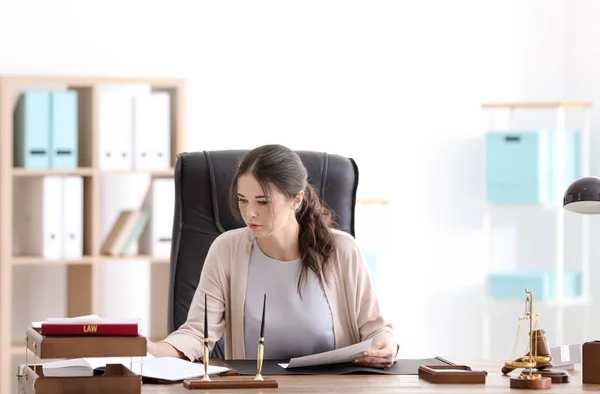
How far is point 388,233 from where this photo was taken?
4430mm

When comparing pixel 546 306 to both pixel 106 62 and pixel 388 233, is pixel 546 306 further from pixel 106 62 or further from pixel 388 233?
pixel 106 62

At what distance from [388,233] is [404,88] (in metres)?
0.66

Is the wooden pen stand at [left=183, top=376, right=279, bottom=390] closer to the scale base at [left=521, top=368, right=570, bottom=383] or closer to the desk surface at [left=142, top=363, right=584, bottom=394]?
the desk surface at [left=142, top=363, right=584, bottom=394]

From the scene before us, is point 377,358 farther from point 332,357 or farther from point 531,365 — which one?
point 531,365

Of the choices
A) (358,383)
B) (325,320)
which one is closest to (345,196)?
(325,320)

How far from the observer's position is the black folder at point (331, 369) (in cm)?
205

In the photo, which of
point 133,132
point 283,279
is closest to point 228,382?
point 283,279

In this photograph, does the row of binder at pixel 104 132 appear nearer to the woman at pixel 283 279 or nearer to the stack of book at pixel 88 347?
the woman at pixel 283 279

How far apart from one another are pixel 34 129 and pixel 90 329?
2216 mm

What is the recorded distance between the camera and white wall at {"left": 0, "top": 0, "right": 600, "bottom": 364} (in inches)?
169

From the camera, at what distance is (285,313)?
8.12ft

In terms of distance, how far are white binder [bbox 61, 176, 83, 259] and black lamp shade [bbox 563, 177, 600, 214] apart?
2294 mm

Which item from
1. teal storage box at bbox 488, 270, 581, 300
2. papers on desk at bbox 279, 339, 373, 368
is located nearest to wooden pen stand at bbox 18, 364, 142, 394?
papers on desk at bbox 279, 339, 373, 368

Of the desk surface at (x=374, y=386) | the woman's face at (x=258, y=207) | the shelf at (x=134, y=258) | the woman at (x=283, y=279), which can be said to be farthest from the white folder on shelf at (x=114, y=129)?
the desk surface at (x=374, y=386)
